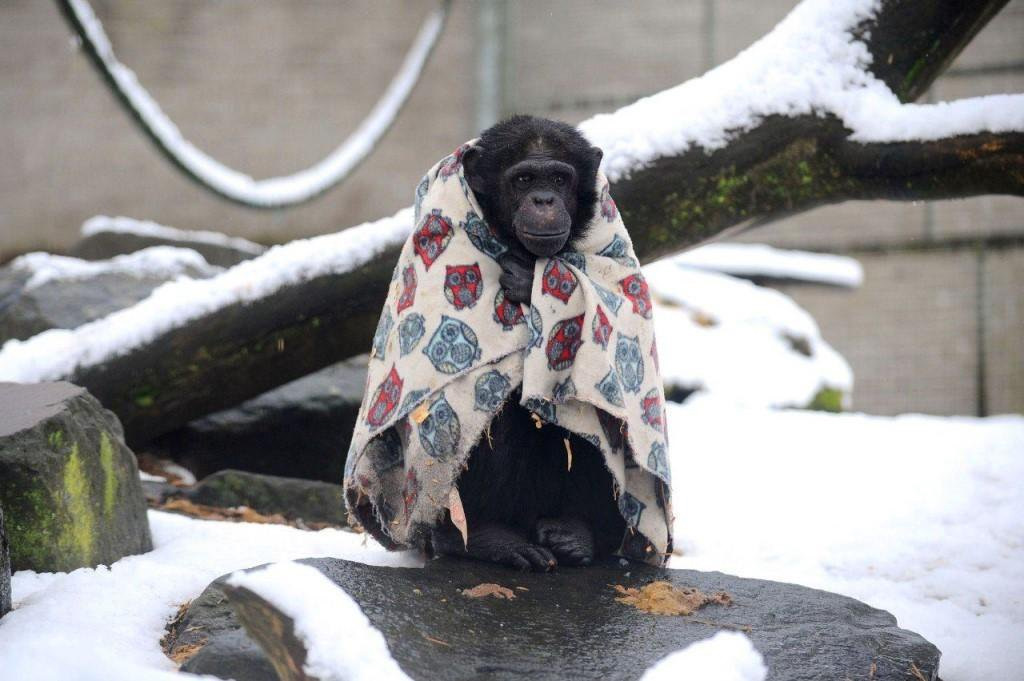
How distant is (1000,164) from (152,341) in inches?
121

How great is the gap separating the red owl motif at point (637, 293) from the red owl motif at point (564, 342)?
0.18 meters

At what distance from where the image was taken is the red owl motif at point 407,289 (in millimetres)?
2895

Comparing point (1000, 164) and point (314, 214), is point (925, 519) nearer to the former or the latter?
point (1000, 164)

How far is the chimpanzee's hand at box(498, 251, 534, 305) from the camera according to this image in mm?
2887

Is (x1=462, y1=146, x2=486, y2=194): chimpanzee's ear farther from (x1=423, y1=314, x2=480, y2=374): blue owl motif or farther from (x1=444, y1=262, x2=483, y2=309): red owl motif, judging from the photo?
(x1=423, y1=314, x2=480, y2=374): blue owl motif

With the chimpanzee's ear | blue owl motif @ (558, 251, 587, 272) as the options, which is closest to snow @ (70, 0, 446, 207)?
the chimpanzee's ear

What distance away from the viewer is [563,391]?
280 centimetres

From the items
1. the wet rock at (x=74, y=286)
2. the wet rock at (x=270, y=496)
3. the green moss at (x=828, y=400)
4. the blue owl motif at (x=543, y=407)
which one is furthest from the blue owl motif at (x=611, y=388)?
the green moss at (x=828, y=400)

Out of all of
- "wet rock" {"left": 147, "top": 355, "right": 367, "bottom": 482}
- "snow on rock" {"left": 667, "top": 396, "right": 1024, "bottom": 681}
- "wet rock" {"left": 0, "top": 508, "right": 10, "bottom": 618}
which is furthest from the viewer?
"wet rock" {"left": 147, "top": 355, "right": 367, "bottom": 482}

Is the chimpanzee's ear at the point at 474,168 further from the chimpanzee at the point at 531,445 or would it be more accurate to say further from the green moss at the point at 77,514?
the green moss at the point at 77,514

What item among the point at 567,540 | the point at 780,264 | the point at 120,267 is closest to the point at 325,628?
the point at 567,540

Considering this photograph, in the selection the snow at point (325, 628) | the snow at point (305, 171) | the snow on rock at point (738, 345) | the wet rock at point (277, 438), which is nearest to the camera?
the snow at point (325, 628)

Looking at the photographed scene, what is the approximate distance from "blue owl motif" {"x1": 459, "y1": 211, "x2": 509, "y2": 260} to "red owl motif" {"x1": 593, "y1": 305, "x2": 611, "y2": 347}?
32 centimetres

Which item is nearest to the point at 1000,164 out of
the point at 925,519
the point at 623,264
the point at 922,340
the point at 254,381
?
the point at 925,519
